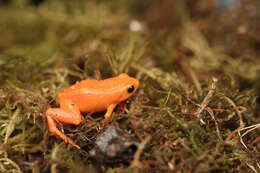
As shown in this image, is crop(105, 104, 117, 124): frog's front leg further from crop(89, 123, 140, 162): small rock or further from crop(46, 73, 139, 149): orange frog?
crop(89, 123, 140, 162): small rock

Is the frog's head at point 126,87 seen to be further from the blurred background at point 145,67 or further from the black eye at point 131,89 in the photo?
the blurred background at point 145,67

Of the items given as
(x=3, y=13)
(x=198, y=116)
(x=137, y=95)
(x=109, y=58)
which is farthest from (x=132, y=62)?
(x=3, y=13)

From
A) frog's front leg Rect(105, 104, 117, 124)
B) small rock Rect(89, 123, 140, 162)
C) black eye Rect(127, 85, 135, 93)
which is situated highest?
black eye Rect(127, 85, 135, 93)

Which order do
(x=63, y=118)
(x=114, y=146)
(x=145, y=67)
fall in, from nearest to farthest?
(x=114, y=146)
(x=63, y=118)
(x=145, y=67)

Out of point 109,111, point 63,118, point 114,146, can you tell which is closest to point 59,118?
point 63,118

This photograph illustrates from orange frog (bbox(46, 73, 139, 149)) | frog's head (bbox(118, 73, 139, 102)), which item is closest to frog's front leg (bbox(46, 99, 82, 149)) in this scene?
orange frog (bbox(46, 73, 139, 149))

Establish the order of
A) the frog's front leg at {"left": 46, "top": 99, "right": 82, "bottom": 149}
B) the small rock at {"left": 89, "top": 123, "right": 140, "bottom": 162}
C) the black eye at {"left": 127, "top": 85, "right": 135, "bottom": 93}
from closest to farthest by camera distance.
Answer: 1. the small rock at {"left": 89, "top": 123, "right": 140, "bottom": 162}
2. the frog's front leg at {"left": 46, "top": 99, "right": 82, "bottom": 149}
3. the black eye at {"left": 127, "top": 85, "right": 135, "bottom": 93}

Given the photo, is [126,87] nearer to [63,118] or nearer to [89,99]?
[89,99]

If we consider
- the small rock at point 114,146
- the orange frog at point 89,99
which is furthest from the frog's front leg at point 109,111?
the small rock at point 114,146
